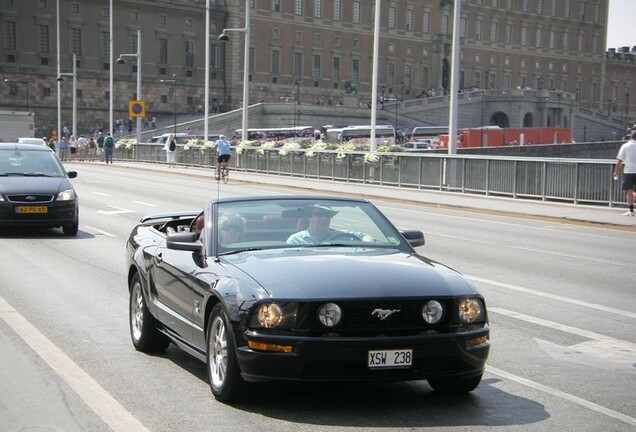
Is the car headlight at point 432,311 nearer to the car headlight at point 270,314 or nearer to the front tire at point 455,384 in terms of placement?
the front tire at point 455,384

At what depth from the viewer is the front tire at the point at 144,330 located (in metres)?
8.79

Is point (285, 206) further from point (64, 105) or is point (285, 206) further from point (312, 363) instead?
point (64, 105)

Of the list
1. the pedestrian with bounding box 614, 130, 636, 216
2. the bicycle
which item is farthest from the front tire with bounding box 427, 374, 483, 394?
the bicycle

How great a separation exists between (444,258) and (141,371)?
29.5 ft

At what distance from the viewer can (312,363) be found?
642 centimetres

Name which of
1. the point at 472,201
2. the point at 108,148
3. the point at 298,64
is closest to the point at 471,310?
the point at 472,201

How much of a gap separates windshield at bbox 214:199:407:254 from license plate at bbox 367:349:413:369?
1.40 m

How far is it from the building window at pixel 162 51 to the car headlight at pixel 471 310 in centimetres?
10819

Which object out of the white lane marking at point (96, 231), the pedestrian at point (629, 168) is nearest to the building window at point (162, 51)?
the pedestrian at point (629, 168)

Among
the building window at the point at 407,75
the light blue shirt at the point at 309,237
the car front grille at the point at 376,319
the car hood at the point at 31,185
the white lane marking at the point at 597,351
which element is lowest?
the white lane marking at the point at 597,351

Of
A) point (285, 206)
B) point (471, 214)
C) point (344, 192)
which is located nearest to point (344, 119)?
point (344, 192)

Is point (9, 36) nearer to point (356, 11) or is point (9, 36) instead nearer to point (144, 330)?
point (356, 11)

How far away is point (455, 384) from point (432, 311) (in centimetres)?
72

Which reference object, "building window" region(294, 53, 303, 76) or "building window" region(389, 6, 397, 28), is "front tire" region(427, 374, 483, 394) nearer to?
"building window" region(294, 53, 303, 76)
